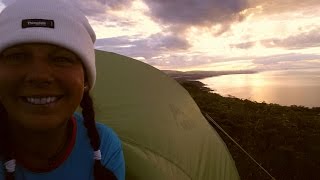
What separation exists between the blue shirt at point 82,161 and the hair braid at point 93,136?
34mm

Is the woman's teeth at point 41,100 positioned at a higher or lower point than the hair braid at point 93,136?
higher

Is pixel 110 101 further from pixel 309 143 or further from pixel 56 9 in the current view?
pixel 309 143

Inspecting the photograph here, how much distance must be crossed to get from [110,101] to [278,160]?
3599 millimetres

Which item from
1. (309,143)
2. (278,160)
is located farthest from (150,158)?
(309,143)

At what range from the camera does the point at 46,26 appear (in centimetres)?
202

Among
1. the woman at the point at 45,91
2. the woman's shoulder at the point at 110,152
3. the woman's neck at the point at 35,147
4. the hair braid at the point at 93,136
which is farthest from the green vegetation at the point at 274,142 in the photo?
the woman's neck at the point at 35,147

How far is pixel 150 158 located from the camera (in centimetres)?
302

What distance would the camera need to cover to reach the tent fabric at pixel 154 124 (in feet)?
10.2

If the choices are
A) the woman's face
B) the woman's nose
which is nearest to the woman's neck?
the woman's face

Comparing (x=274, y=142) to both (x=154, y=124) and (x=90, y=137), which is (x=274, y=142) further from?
(x=90, y=137)

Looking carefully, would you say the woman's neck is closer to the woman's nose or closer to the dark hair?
the dark hair

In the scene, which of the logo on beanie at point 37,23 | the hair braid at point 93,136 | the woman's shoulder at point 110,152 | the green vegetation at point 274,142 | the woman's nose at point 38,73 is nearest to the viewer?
the woman's nose at point 38,73

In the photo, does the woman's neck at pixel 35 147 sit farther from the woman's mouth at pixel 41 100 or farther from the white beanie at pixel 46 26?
the white beanie at pixel 46 26

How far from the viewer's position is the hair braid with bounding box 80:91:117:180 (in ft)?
7.48
